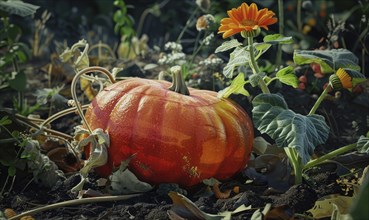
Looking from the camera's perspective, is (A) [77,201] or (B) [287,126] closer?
(B) [287,126]

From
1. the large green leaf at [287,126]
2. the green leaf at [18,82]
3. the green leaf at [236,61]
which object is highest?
the green leaf at [236,61]

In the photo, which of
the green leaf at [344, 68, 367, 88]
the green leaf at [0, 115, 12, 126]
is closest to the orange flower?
the green leaf at [344, 68, 367, 88]

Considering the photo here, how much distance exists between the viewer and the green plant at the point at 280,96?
260 cm

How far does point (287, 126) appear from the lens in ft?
8.58

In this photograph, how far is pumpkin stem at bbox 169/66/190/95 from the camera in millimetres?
3012

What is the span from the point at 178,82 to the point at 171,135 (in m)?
0.26

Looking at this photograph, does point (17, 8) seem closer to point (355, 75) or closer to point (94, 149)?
point (94, 149)

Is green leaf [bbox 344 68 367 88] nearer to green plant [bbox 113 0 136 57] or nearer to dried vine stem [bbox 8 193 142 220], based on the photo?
dried vine stem [bbox 8 193 142 220]

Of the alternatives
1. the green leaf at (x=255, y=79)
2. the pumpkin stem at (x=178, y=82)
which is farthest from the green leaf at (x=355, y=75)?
the pumpkin stem at (x=178, y=82)

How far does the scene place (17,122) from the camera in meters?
3.19

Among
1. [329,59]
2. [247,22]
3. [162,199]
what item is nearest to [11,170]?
[162,199]

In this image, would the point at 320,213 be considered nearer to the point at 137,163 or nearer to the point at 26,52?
the point at 137,163

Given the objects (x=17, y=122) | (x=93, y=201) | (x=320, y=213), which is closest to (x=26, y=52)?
(x=17, y=122)

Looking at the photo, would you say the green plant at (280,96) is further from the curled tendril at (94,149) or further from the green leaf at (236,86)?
the curled tendril at (94,149)
